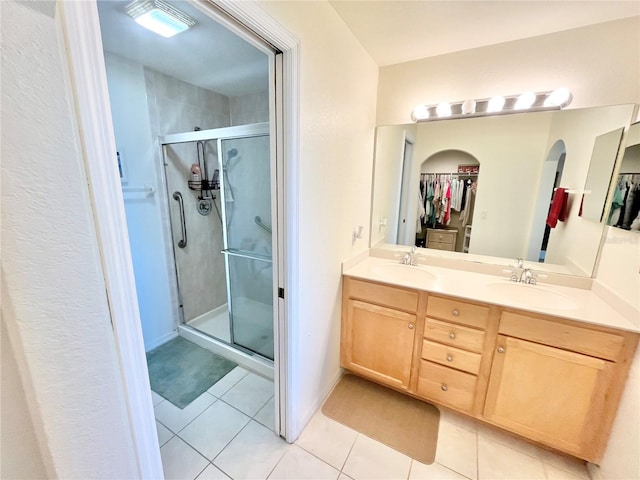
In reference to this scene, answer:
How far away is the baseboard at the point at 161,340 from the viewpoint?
2.38m

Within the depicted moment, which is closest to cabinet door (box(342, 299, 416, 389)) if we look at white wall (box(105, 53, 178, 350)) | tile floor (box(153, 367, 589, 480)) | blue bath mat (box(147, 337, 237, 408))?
tile floor (box(153, 367, 589, 480))

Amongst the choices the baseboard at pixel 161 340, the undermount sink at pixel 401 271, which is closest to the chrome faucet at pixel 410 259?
Answer: the undermount sink at pixel 401 271

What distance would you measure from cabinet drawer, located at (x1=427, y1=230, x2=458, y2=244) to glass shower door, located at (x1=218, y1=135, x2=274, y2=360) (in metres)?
1.28

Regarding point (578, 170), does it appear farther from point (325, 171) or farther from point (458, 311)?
point (325, 171)

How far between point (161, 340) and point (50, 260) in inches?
89.2

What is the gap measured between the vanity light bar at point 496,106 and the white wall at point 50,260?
1943mm

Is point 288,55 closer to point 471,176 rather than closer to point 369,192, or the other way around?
point 369,192

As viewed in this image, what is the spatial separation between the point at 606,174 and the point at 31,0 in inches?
94.4

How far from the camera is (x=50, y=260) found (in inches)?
22.8

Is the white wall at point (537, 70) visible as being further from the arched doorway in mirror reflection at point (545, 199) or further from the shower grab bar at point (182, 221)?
the shower grab bar at point (182, 221)

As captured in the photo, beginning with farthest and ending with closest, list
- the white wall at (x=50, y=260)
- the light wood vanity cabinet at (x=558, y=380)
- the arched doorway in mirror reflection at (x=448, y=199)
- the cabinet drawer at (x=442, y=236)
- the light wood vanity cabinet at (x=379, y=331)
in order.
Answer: the cabinet drawer at (x=442, y=236) → the arched doorway in mirror reflection at (x=448, y=199) → the light wood vanity cabinet at (x=379, y=331) → the light wood vanity cabinet at (x=558, y=380) → the white wall at (x=50, y=260)

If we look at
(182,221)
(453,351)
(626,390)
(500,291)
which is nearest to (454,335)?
(453,351)

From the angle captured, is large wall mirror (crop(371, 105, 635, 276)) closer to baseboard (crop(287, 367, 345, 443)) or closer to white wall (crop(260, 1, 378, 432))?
white wall (crop(260, 1, 378, 432))

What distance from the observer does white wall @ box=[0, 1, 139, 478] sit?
20.2 inches
